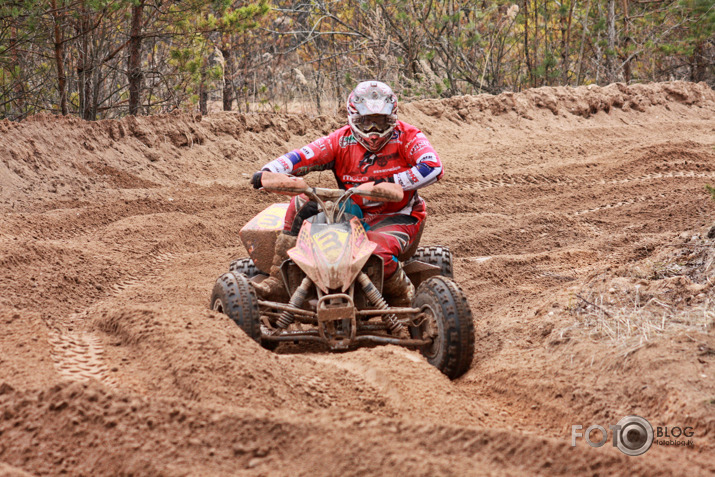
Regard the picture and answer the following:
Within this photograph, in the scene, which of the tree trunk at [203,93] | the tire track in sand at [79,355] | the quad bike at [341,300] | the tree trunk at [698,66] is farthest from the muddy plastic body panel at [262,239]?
the tree trunk at [698,66]

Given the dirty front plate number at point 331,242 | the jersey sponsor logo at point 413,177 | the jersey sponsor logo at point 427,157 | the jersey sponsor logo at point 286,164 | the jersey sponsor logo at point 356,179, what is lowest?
the dirty front plate number at point 331,242

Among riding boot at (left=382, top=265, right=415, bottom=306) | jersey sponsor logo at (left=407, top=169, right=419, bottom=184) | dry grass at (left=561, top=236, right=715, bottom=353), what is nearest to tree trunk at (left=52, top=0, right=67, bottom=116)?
jersey sponsor logo at (left=407, top=169, right=419, bottom=184)

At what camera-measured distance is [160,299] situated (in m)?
6.50

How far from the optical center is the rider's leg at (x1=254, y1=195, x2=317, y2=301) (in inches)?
220

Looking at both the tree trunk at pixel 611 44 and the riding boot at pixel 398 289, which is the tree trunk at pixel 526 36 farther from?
the riding boot at pixel 398 289

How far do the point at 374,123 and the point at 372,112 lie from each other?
131 millimetres

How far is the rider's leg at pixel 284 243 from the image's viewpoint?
18.3 feet

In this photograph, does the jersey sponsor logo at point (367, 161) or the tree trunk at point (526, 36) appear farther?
the tree trunk at point (526, 36)

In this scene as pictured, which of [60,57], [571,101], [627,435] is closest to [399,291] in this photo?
[627,435]

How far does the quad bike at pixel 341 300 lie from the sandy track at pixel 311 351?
195 mm

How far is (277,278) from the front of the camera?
5.66m

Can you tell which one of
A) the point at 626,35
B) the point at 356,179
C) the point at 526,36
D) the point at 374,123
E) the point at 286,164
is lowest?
the point at 356,179

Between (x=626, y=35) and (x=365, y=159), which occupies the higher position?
(x=626, y=35)

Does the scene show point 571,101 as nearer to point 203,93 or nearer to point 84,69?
point 203,93
